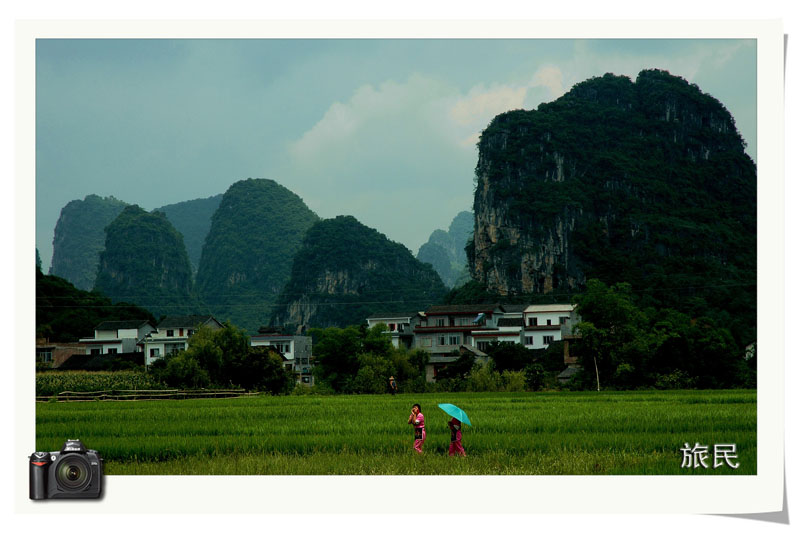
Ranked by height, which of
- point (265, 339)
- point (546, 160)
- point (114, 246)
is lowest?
point (265, 339)

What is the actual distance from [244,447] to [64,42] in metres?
4.54

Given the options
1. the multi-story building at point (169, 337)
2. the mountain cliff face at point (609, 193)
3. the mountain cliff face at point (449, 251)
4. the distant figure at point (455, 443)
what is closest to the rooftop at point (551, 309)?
the mountain cliff face at point (609, 193)

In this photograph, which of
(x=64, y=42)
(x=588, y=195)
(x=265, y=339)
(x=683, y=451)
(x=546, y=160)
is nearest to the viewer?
(x=683, y=451)

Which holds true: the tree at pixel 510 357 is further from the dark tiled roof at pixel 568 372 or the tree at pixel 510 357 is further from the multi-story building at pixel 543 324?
the multi-story building at pixel 543 324

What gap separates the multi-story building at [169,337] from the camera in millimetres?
26391

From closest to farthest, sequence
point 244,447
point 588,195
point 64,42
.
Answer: point 64,42
point 244,447
point 588,195

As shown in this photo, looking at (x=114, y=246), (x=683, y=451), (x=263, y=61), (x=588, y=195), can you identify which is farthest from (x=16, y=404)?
(x=114, y=246)

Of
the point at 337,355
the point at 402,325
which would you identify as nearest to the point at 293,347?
the point at 402,325

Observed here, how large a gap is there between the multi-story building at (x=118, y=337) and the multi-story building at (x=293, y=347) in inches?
161

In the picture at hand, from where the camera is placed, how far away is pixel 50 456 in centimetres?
648

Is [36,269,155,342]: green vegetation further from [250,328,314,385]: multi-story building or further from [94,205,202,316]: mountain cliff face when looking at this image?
[94,205,202,316]: mountain cliff face

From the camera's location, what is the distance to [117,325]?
27.4 m
